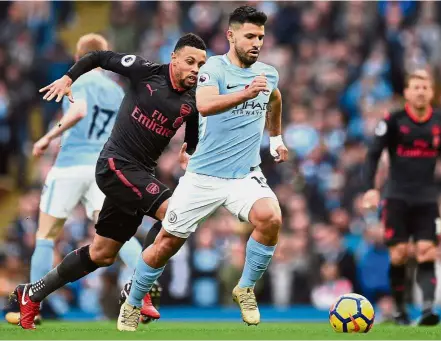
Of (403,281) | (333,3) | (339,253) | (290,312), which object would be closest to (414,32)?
(333,3)

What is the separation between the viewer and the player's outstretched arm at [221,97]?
8.21 metres

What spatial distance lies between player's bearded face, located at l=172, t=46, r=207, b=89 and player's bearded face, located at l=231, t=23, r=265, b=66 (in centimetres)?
63

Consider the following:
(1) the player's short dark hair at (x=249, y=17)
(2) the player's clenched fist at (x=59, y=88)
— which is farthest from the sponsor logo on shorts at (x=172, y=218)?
(1) the player's short dark hair at (x=249, y=17)

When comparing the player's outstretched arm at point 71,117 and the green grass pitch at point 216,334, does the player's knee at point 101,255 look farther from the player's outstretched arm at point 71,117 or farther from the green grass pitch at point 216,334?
the player's outstretched arm at point 71,117

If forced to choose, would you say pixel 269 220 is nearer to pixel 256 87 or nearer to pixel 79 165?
pixel 256 87

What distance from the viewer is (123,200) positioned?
949 centimetres

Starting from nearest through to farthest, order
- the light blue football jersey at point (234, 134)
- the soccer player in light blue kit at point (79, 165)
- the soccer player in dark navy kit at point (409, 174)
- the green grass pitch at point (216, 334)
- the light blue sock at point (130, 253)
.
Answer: the green grass pitch at point (216, 334)
the light blue football jersey at point (234, 134)
the light blue sock at point (130, 253)
the soccer player in light blue kit at point (79, 165)
the soccer player in dark navy kit at point (409, 174)

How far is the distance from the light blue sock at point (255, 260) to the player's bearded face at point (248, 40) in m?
1.44

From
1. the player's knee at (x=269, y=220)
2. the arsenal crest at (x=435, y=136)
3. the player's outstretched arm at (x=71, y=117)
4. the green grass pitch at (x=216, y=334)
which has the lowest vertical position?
the green grass pitch at (x=216, y=334)

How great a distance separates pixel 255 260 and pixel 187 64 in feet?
5.63

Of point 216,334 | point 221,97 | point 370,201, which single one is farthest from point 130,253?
point 221,97

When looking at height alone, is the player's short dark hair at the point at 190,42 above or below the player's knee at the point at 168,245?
above

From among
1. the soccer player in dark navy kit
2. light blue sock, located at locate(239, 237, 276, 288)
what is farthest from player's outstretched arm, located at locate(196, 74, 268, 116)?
the soccer player in dark navy kit

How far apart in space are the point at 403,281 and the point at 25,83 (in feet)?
32.5
